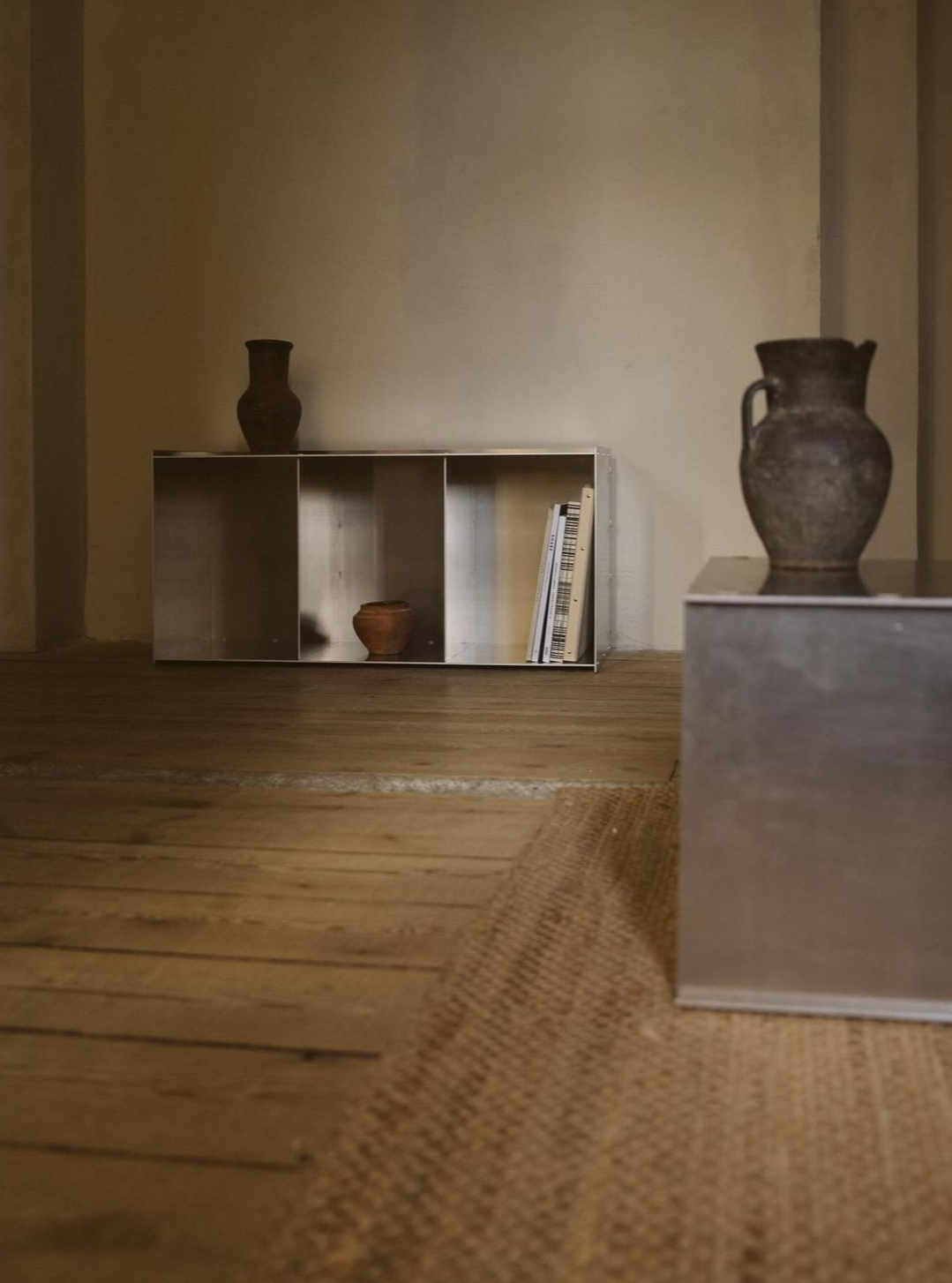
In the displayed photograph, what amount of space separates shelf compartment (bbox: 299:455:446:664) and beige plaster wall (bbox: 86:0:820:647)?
4.8 inches

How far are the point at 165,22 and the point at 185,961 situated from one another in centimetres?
397

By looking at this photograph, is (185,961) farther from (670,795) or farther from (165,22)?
(165,22)

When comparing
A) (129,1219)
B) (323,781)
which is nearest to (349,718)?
(323,781)

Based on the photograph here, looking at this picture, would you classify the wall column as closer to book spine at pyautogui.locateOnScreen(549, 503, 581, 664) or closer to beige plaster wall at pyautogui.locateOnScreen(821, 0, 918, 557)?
book spine at pyautogui.locateOnScreen(549, 503, 581, 664)

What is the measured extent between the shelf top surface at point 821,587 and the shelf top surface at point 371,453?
2.19m

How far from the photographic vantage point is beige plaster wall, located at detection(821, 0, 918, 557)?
428 cm

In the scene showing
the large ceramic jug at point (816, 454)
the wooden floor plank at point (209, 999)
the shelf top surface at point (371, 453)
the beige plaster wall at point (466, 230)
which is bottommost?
the wooden floor plank at point (209, 999)

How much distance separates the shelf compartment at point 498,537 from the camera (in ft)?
14.4

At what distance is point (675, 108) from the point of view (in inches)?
168

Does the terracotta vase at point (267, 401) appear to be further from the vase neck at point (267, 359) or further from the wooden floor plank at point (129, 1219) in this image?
the wooden floor plank at point (129, 1219)

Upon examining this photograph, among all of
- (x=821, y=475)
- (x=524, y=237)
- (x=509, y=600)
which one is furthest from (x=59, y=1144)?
(x=524, y=237)

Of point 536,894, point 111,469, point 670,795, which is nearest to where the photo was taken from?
point 536,894

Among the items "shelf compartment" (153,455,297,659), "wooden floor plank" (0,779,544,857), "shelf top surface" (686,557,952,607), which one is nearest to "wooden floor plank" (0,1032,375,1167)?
"shelf top surface" (686,557,952,607)

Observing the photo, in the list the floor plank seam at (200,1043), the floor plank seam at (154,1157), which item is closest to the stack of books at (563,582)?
the floor plank seam at (200,1043)
